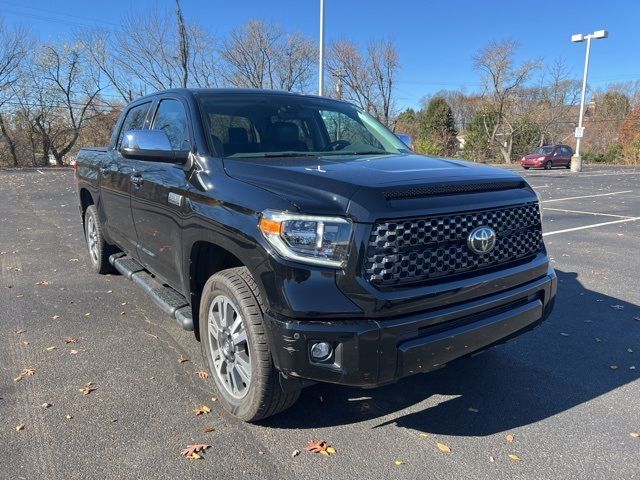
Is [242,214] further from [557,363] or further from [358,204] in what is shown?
[557,363]

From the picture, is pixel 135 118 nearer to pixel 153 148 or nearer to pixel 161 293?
pixel 153 148

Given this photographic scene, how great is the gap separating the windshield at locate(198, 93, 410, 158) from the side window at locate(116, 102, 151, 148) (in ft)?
3.85

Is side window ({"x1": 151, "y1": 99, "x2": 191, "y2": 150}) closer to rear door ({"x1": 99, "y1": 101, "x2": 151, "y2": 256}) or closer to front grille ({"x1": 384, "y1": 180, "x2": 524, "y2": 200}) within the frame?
rear door ({"x1": 99, "y1": 101, "x2": 151, "y2": 256})

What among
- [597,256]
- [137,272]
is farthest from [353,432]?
[597,256]

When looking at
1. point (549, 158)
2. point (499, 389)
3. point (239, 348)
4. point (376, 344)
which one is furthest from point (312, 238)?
point (549, 158)

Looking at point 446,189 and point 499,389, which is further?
point 499,389

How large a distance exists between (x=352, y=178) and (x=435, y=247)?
Answer: 543 millimetres

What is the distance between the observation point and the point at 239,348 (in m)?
2.91

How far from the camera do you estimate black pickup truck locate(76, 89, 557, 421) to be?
2371 mm

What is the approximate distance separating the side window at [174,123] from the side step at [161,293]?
1101mm

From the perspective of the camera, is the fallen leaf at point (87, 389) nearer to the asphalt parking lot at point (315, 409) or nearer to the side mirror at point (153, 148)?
the asphalt parking lot at point (315, 409)

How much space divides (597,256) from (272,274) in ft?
20.3

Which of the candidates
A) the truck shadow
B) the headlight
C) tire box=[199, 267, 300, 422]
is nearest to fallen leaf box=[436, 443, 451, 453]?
the truck shadow

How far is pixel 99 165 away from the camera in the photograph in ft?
17.0
